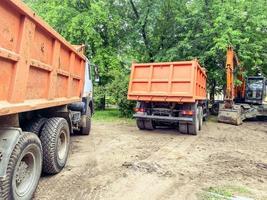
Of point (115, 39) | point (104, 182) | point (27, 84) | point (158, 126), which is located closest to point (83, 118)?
point (158, 126)

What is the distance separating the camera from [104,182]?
5223 millimetres

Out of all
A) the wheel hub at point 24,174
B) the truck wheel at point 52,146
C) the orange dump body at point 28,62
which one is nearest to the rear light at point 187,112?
the orange dump body at point 28,62

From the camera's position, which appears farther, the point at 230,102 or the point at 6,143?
the point at 230,102

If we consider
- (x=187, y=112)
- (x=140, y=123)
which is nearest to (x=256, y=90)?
(x=187, y=112)

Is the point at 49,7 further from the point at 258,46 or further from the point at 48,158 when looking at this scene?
the point at 48,158

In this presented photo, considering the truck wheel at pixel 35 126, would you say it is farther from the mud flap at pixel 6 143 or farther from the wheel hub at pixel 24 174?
the mud flap at pixel 6 143

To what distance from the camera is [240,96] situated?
59.7 ft

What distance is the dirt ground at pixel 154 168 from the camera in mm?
4836

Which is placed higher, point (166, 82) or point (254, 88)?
point (254, 88)

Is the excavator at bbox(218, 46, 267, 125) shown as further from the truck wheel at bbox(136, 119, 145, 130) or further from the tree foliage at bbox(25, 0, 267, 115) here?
the truck wheel at bbox(136, 119, 145, 130)

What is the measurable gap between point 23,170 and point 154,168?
2606 millimetres

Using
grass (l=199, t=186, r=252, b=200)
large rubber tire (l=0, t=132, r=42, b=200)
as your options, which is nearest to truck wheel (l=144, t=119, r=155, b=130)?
grass (l=199, t=186, r=252, b=200)

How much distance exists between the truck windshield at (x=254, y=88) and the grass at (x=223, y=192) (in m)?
13.3

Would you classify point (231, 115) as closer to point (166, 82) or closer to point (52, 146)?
point (166, 82)
